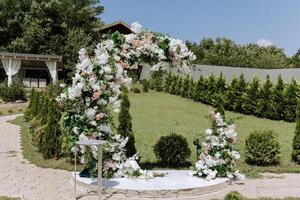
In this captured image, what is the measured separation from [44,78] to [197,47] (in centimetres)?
2189

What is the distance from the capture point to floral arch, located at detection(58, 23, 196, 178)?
7996 mm

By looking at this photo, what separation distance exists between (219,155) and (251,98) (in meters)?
11.5

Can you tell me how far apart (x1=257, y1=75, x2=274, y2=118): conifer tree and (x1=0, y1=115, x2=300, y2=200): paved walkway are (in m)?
9.53

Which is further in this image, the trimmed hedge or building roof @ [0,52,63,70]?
building roof @ [0,52,63,70]

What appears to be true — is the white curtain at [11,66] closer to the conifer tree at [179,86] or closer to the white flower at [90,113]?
the conifer tree at [179,86]

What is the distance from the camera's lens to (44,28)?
35.1m

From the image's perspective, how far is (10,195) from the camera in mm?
7680

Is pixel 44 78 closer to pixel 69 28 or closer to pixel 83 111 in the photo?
pixel 69 28

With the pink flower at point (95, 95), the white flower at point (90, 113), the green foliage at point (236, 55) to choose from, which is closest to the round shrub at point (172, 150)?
the white flower at point (90, 113)

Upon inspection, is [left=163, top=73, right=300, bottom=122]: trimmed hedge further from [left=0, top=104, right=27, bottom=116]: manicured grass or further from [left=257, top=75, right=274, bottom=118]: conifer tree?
[left=0, top=104, right=27, bottom=116]: manicured grass

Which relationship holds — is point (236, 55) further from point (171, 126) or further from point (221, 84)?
point (171, 126)

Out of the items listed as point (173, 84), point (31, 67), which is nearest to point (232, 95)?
point (173, 84)

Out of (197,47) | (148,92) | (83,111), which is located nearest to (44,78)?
(148,92)

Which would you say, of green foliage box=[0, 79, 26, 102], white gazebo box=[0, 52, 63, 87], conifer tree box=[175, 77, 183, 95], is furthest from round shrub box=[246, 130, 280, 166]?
white gazebo box=[0, 52, 63, 87]
